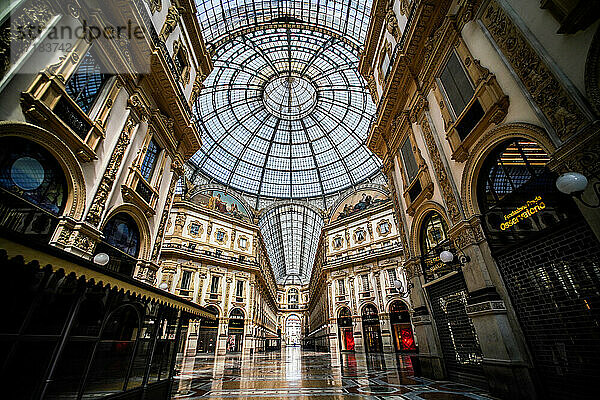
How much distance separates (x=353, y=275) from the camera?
3222 cm

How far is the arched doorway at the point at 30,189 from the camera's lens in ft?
21.4

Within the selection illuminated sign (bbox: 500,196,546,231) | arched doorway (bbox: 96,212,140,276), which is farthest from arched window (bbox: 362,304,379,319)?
arched doorway (bbox: 96,212,140,276)

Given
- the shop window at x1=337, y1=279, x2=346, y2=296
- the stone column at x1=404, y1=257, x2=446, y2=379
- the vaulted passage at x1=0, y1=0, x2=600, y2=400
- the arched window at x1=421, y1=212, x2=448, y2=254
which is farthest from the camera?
the shop window at x1=337, y1=279, x2=346, y2=296

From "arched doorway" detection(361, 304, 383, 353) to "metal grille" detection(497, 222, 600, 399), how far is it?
82.7 ft

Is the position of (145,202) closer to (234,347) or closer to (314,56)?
(234,347)

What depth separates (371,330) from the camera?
2883 cm

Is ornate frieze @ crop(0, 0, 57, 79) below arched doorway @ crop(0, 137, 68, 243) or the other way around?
the other way around

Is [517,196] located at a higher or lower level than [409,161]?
lower

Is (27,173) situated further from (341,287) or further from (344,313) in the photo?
(344,313)

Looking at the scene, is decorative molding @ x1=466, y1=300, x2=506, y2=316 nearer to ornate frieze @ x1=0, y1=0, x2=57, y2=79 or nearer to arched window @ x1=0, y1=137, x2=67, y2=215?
arched window @ x1=0, y1=137, x2=67, y2=215

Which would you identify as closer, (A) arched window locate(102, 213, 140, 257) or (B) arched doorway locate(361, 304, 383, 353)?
(A) arched window locate(102, 213, 140, 257)

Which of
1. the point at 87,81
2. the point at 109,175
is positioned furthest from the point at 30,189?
the point at 87,81

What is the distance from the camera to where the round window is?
6812 millimetres

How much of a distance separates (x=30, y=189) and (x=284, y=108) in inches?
1427
